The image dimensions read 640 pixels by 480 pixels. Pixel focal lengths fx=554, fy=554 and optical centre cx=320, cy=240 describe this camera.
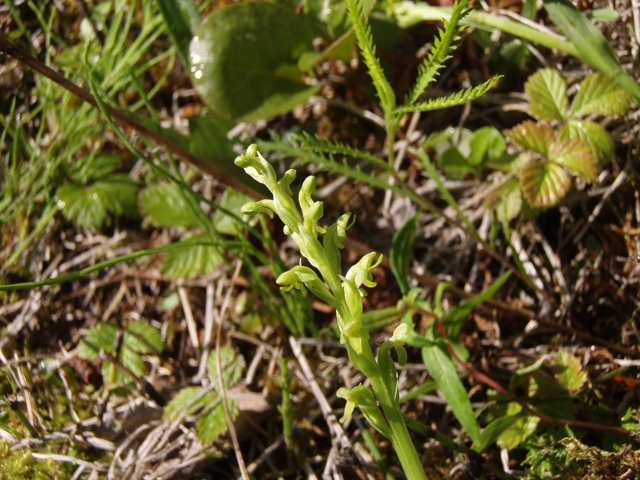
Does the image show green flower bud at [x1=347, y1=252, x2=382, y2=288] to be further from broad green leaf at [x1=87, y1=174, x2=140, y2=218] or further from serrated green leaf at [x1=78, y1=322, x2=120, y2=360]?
broad green leaf at [x1=87, y1=174, x2=140, y2=218]

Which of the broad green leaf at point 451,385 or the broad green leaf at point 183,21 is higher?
the broad green leaf at point 183,21

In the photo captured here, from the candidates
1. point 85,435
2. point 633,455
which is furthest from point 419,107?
point 85,435

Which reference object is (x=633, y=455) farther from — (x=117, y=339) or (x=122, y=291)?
(x=122, y=291)

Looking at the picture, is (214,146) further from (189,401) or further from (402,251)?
(189,401)

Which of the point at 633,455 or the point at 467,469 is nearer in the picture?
the point at 633,455

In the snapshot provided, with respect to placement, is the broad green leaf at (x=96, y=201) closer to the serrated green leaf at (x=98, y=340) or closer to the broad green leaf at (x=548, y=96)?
the serrated green leaf at (x=98, y=340)

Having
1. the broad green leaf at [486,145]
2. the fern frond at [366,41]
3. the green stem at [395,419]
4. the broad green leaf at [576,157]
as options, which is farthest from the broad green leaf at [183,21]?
the green stem at [395,419]
